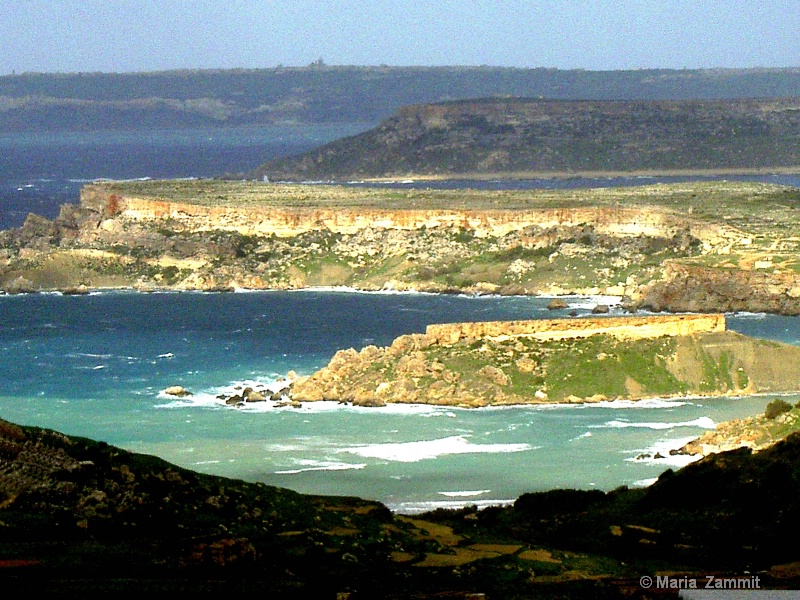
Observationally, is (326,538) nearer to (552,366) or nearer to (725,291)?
(552,366)

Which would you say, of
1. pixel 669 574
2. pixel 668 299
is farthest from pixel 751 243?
pixel 669 574

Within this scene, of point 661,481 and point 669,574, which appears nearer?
point 669,574

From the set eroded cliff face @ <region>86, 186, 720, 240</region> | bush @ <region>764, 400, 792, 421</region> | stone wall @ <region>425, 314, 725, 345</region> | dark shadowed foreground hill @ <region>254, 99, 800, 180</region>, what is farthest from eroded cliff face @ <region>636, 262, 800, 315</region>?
dark shadowed foreground hill @ <region>254, 99, 800, 180</region>

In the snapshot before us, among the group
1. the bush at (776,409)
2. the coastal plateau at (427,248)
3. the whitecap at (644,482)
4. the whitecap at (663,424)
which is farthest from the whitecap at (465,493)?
the coastal plateau at (427,248)

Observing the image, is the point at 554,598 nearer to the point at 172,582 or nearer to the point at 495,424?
the point at 172,582

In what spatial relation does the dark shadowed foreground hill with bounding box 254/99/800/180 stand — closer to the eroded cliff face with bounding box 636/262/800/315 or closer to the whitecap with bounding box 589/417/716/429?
the eroded cliff face with bounding box 636/262/800/315

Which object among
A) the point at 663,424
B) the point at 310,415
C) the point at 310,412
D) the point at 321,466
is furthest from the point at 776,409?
the point at 310,412

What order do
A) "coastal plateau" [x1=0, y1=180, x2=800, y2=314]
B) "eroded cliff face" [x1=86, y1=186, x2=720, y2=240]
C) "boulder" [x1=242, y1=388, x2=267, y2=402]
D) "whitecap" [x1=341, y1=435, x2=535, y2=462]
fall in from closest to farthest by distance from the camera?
"whitecap" [x1=341, y1=435, x2=535, y2=462], "boulder" [x1=242, y1=388, x2=267, y2=402], "coastal plateau" [x1=0, y1=180, x2=800, y2=314], "eroded cliff face" [x1=86, y1=186, x2=720, y2=240]
